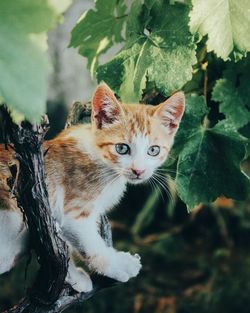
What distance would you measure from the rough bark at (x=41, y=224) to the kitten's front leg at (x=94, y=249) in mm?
19

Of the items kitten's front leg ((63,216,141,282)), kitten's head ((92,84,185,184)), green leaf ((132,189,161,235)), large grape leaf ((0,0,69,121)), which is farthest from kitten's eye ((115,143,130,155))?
green leaf ((132,189,161,235))

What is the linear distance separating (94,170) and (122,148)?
56 mm

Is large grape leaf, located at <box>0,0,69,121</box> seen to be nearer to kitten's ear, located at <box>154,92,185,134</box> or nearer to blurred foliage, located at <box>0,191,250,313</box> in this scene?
kitten's ear, located at <box>154,92,185,134</box>

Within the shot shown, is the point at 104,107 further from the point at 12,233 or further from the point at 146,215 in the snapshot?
the point at 146,215

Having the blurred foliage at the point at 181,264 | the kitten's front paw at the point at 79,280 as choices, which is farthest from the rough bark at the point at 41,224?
the blurred foliage at the point at 181,264

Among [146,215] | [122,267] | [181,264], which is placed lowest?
[181,264]

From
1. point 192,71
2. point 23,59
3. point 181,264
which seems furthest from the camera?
point 181,264

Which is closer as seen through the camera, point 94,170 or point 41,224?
point 41,224

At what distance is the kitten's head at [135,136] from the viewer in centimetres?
74

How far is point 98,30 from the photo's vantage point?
82 centimetres

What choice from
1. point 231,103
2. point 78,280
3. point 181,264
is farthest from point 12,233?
point 181,264

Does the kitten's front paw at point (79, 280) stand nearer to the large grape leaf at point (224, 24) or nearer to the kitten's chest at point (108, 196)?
the kitten's chest at point (108, 196)

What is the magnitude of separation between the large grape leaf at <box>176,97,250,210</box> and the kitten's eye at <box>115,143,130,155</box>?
2.9 inches

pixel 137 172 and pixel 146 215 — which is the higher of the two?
pixel 137 172
